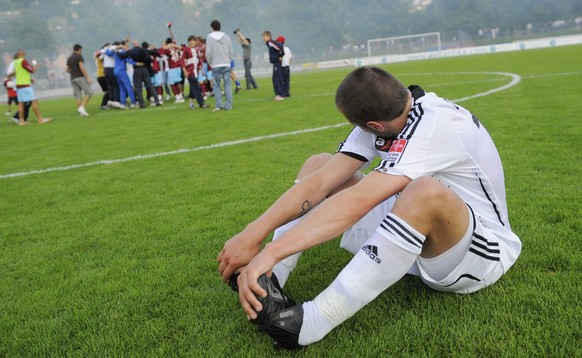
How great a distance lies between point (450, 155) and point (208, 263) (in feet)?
5.53

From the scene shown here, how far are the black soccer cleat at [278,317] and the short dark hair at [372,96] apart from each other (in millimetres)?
768

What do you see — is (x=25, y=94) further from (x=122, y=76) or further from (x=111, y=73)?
(x=122, y=76)

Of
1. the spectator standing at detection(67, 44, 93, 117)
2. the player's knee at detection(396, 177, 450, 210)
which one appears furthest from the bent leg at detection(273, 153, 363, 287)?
the spectator standing at detection(67, 44, 93, 117)

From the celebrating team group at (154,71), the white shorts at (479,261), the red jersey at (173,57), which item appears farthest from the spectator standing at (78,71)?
the white shorts at (479,261)

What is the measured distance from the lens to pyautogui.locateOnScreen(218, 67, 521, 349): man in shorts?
70.6 inches

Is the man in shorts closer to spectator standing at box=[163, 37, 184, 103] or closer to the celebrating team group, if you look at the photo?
the celebrating team group

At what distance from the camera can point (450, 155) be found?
Result: 193cm

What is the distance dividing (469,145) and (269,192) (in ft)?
8.93

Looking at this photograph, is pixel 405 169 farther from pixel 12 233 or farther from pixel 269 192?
pixel 12 233

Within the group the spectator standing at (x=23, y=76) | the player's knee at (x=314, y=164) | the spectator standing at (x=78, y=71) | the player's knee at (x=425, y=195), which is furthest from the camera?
the spectator standing at (x=78, y=71)

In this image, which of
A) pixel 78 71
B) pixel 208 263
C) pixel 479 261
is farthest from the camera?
pixel 78 71

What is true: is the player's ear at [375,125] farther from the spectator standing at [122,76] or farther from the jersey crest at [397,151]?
the spectator standing at [122,76]

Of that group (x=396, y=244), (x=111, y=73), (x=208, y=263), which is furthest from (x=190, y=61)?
(x=396, y=244)

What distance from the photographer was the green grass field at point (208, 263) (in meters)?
2.04
